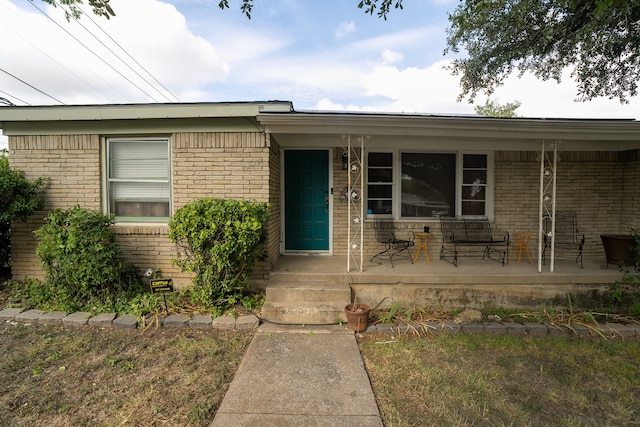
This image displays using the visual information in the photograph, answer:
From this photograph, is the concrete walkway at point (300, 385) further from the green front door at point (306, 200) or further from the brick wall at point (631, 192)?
the brick wall at point (631, 192)

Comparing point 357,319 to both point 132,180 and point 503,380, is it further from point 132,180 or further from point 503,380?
point 132,180

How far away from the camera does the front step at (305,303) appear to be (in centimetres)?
423

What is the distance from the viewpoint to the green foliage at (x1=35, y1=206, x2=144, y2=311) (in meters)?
4.34

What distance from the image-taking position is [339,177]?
6.12 m

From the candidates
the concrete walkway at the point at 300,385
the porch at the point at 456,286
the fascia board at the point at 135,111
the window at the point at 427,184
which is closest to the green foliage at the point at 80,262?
the fascia board at the point at 135,111

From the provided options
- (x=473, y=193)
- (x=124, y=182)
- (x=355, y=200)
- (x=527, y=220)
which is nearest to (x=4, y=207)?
(x=124, y=182)

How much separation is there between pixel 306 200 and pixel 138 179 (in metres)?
2.91

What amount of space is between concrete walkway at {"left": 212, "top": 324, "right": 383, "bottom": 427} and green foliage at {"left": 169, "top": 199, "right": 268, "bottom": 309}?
91cm

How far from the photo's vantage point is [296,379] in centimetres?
299

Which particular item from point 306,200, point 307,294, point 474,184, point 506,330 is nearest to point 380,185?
point 306,200

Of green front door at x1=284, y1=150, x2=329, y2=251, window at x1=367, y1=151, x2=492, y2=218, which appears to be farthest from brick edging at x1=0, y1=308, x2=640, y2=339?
window at x1=367, y1=151, x2=492, y2=218

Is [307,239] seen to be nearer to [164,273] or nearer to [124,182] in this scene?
[164,273]

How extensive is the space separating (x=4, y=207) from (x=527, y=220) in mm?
8931

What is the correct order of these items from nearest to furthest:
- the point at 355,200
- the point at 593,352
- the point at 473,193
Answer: the point at 593,352 → the point at 355,200 → the point at 473,193
